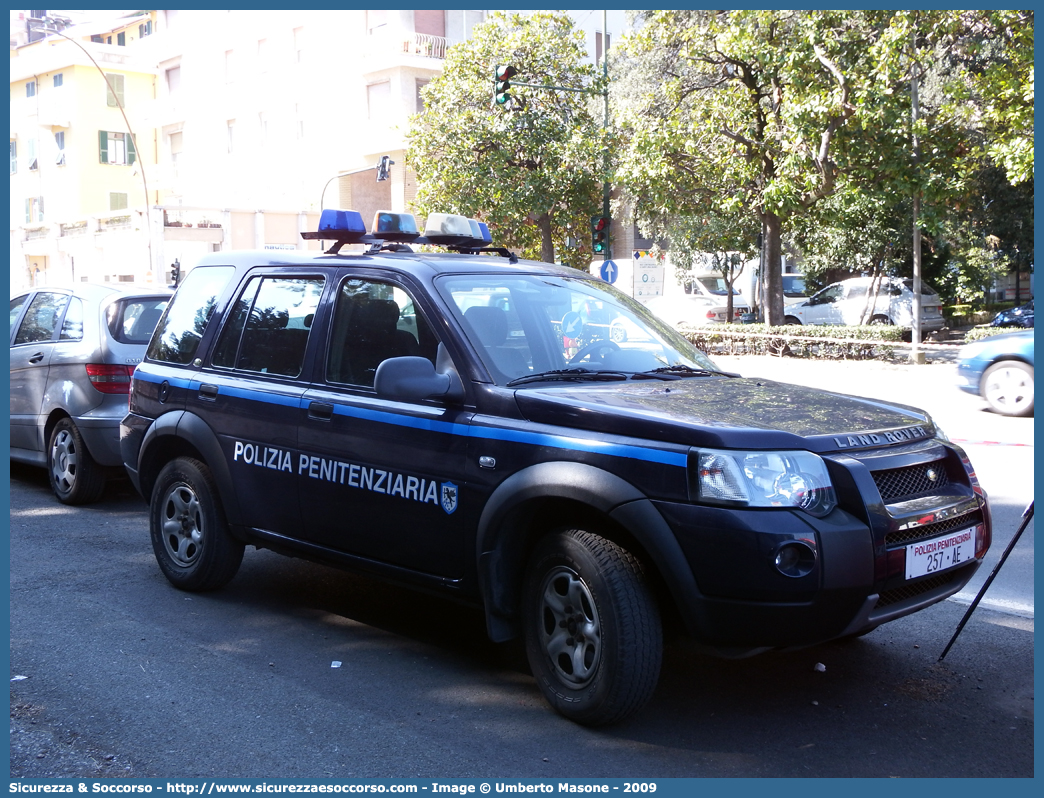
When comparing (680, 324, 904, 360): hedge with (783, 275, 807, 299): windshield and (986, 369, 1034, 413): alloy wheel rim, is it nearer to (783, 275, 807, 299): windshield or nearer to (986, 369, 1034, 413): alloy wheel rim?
(986, 369, 1034, 413): alloy wheel rim

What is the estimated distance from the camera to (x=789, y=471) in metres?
3.66

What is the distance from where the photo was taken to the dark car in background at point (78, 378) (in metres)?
7.96

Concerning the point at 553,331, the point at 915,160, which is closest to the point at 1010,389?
the point at 915,160

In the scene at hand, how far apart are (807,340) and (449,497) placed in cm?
2098

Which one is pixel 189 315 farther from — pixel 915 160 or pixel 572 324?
pixel 915 160

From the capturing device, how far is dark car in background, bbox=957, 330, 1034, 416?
13000 millimetres

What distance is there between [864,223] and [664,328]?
2691 cm

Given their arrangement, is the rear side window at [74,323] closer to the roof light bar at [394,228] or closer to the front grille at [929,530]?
the roof light bar at [394,228]

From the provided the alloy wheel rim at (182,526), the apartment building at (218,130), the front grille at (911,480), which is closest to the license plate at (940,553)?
the front grille at (911,480)

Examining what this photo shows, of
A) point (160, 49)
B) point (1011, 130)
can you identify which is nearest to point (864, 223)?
point (1011, 130)

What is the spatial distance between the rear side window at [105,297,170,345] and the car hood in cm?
492

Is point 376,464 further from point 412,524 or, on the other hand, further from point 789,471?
point 789,471

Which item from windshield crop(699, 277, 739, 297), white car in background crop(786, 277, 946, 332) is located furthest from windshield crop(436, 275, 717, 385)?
windshield crop(699, 277, 739, 297)

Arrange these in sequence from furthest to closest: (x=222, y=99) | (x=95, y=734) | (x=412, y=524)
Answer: (x=222, y=99) < (x=412, y=524) < (x=95, y=734)
